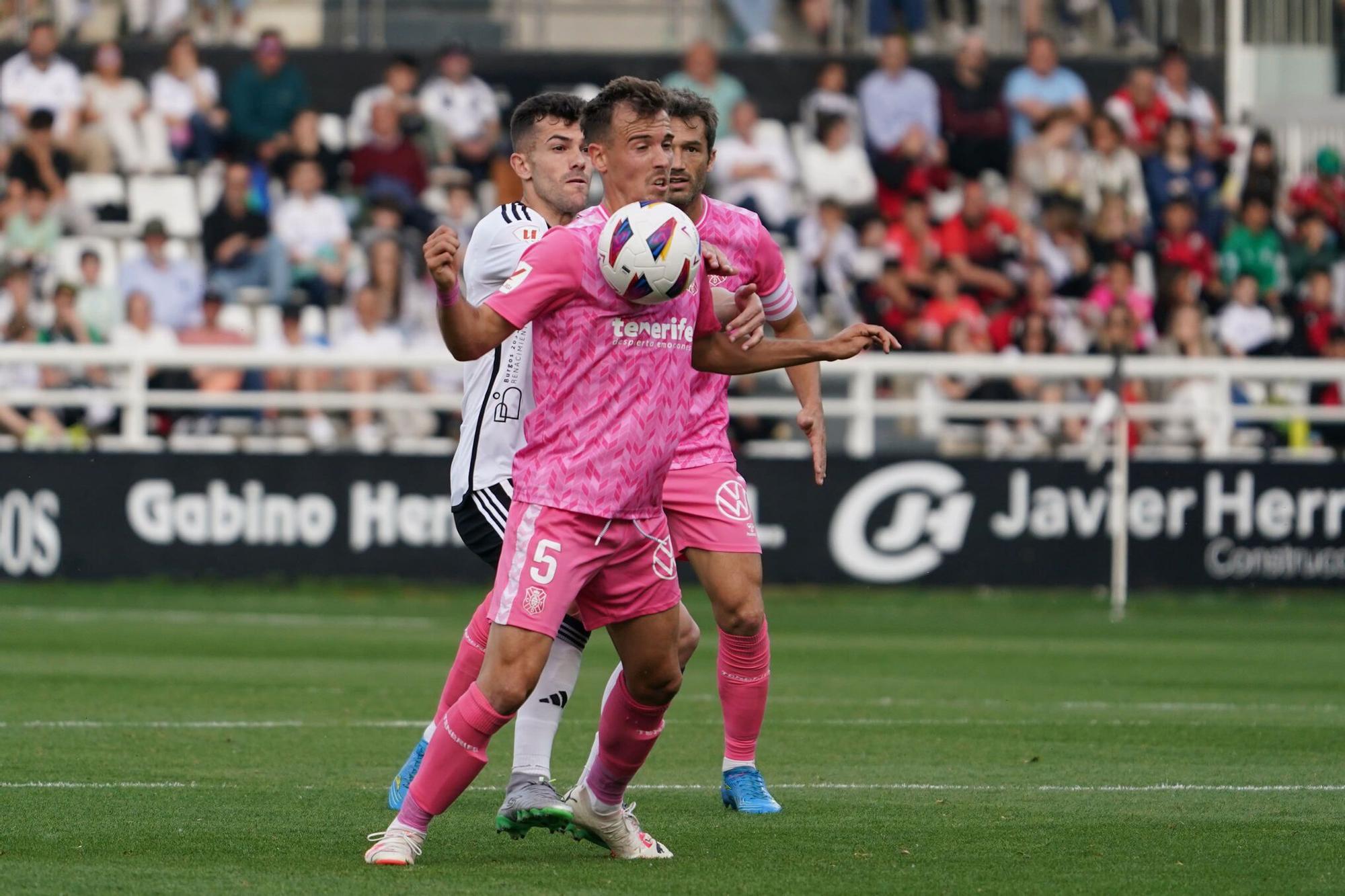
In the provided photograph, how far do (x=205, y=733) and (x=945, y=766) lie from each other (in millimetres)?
3133

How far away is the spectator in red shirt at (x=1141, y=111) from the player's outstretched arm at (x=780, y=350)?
1766 cm

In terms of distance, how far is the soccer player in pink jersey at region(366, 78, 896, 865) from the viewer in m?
6.20

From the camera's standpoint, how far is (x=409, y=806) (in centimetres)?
627

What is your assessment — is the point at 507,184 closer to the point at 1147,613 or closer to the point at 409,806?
the point at 1147,613

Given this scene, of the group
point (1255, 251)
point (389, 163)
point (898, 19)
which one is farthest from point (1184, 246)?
point (389, 163)

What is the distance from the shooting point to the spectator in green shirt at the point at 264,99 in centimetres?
Result: 2222

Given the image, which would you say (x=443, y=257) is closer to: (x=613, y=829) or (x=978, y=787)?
(x=613, y=829)

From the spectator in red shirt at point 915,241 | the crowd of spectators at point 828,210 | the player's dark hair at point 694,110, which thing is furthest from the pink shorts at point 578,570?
the spectator in red shirt at point 915,241

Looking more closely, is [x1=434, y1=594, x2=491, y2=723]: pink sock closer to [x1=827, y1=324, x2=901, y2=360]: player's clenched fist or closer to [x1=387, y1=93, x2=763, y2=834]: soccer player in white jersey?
[x1=387, y1=93, x2=763, y2=834]: soccer player in white jersey

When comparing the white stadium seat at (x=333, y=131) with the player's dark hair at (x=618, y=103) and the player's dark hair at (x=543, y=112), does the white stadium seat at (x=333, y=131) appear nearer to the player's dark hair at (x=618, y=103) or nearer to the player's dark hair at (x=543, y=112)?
the player's dark hair at (x=543, y=112)

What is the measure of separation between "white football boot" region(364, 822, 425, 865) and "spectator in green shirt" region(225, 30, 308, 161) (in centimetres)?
1670

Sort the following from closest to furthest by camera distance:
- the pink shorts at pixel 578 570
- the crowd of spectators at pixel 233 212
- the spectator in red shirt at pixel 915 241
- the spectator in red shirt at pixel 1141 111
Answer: the pink shorts at pixel 578 570 < the crowd of spectators at pixel 233 212 < the spectator in red shirt at pixel 915 241 < the spectator in red shirt at pixel 1141 111

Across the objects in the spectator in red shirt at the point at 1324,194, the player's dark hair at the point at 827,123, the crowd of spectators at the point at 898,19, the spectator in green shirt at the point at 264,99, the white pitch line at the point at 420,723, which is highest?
the crowd of spectators at the point at 898,19

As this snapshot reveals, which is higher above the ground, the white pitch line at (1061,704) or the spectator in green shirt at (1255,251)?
the spectator in green shirt at (1255,251)
